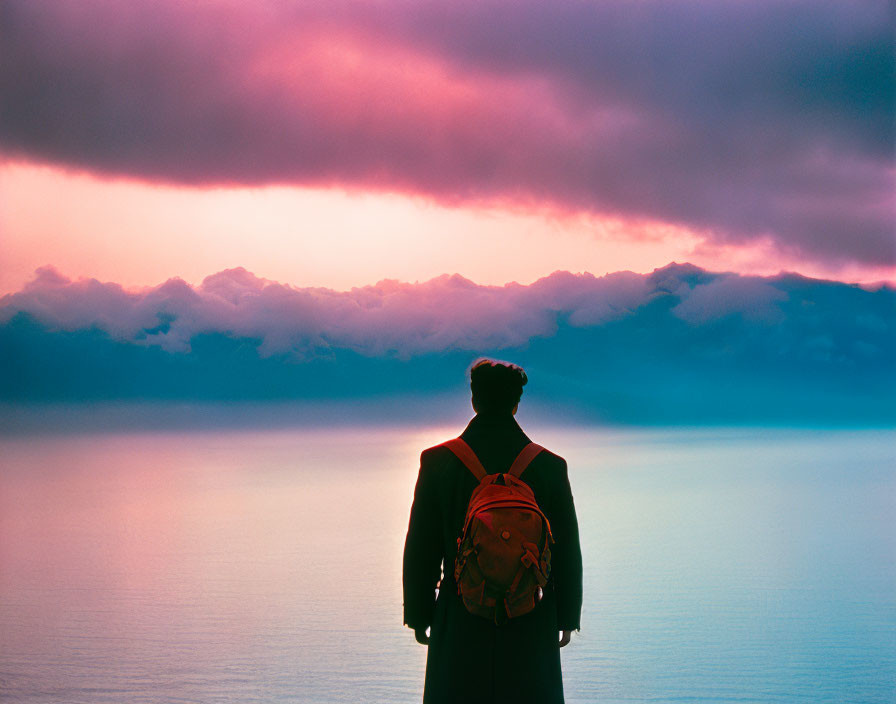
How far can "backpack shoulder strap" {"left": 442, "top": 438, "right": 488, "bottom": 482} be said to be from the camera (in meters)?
1.99

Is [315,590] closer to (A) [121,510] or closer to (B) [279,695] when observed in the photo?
(B) [279,695]

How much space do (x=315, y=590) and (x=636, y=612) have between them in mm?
2798

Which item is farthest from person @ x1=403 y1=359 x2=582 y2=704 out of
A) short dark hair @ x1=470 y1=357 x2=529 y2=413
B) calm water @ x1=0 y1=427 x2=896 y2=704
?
calm water @ x1=0 y1=427 x2=896 y2=704

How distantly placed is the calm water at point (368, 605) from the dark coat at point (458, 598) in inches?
107

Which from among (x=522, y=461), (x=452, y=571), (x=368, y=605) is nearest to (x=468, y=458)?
(x=522, y=461)

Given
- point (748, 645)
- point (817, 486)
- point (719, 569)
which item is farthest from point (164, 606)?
point (817, 486)

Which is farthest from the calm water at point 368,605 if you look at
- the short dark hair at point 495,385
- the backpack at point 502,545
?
the short dark hair at point 495,385

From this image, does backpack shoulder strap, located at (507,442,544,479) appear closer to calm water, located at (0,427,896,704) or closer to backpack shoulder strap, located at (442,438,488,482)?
backpack shoulder strap, located at (442,438,488,482)

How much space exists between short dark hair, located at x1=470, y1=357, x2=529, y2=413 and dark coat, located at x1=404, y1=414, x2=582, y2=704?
3 cm

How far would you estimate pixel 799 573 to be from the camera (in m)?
9.18

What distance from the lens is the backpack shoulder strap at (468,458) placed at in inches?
78.3

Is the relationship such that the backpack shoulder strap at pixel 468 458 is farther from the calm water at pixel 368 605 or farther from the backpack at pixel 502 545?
the calm water at pixel 368 605

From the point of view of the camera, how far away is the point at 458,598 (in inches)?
80.0

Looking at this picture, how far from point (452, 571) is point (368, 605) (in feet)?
18.2
